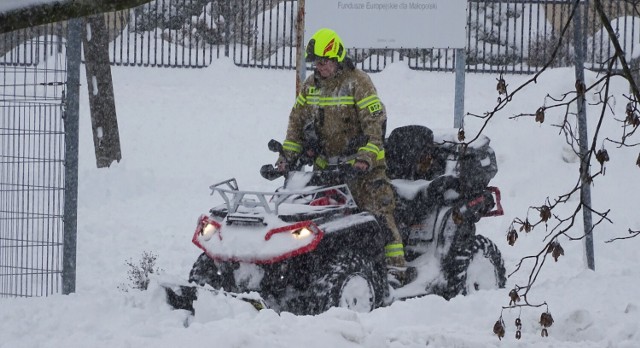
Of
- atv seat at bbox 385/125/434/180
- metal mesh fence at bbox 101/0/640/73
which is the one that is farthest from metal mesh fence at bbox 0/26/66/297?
metal mesh fence at bbox 101/0/640/73

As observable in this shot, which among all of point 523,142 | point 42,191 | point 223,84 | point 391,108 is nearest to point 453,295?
point 42,191

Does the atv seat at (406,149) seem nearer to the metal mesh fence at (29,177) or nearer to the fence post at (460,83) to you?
the metal mesh fence at (29,177)

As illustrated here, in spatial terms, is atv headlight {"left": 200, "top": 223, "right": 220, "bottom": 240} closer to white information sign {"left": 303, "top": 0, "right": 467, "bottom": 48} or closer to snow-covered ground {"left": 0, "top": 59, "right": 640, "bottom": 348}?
snow-covered ground {"left": 0, "top": 59, "right": 640, "bottom": 348}

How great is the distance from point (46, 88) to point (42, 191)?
800 millimetres

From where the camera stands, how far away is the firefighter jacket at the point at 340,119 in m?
7.95

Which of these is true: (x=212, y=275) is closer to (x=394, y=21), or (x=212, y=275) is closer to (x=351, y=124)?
(x=351, y=124)

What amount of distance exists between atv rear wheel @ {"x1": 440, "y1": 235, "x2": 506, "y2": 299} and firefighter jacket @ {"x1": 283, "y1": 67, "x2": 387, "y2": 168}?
105 cm

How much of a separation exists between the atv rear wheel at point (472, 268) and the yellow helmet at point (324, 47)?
185 cm

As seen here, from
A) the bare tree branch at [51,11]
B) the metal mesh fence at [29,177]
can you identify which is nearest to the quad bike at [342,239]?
the metal mesh fence at [29,177]

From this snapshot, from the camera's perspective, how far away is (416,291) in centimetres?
815

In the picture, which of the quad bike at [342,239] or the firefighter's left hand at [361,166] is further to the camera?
the firefighter's left hand at [361,166]

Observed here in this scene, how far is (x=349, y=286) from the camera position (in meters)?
7.32

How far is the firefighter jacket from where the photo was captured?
7953 millimetres

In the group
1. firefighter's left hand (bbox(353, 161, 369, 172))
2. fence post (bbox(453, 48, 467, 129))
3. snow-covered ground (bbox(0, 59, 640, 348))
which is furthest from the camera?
fence post (bbox(453, 48, 467, 129))
